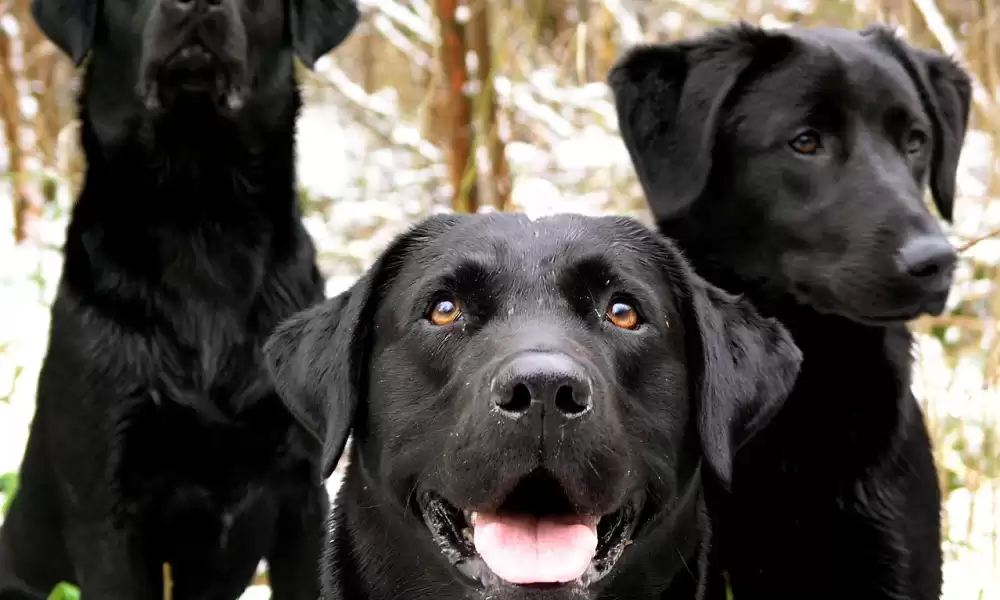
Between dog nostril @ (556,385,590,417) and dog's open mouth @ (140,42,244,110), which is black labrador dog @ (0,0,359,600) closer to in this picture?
dog's open mouth @ (140,42,244,110)

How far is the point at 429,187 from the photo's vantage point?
8.35 metres

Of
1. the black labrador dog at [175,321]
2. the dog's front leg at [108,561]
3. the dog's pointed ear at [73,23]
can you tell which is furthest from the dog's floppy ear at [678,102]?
the dog's front leg at [108,561]

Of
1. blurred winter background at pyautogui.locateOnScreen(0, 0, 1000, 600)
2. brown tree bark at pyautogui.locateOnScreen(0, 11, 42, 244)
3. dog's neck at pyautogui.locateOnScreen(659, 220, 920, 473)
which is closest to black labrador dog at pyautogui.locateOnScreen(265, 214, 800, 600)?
dog's neck at pyautogui.locateOnScreen(659, 220, 920, 473)

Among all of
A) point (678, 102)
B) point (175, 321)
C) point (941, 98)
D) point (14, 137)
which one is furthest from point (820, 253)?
point (14, 137)

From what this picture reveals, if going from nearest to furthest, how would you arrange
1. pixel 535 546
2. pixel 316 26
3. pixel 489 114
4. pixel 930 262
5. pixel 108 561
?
1. pixel 535 546
2. pixel 930 262
3. pixel 108 561
4. pixel 316 26
5. pixel 489 114

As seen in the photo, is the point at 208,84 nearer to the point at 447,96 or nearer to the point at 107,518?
the point at 107,518

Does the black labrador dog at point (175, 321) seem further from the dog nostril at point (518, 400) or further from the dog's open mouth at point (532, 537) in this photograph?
the dog nostril at point (518, 400)

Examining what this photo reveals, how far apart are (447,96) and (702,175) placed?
11.0ft

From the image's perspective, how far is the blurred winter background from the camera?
4.79 m

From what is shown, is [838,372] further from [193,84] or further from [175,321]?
[193,84]

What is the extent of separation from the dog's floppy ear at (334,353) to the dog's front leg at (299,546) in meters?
0.72

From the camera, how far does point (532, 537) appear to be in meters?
2.36

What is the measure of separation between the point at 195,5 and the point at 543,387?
189 cm

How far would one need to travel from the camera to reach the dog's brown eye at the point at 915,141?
3508 mm
